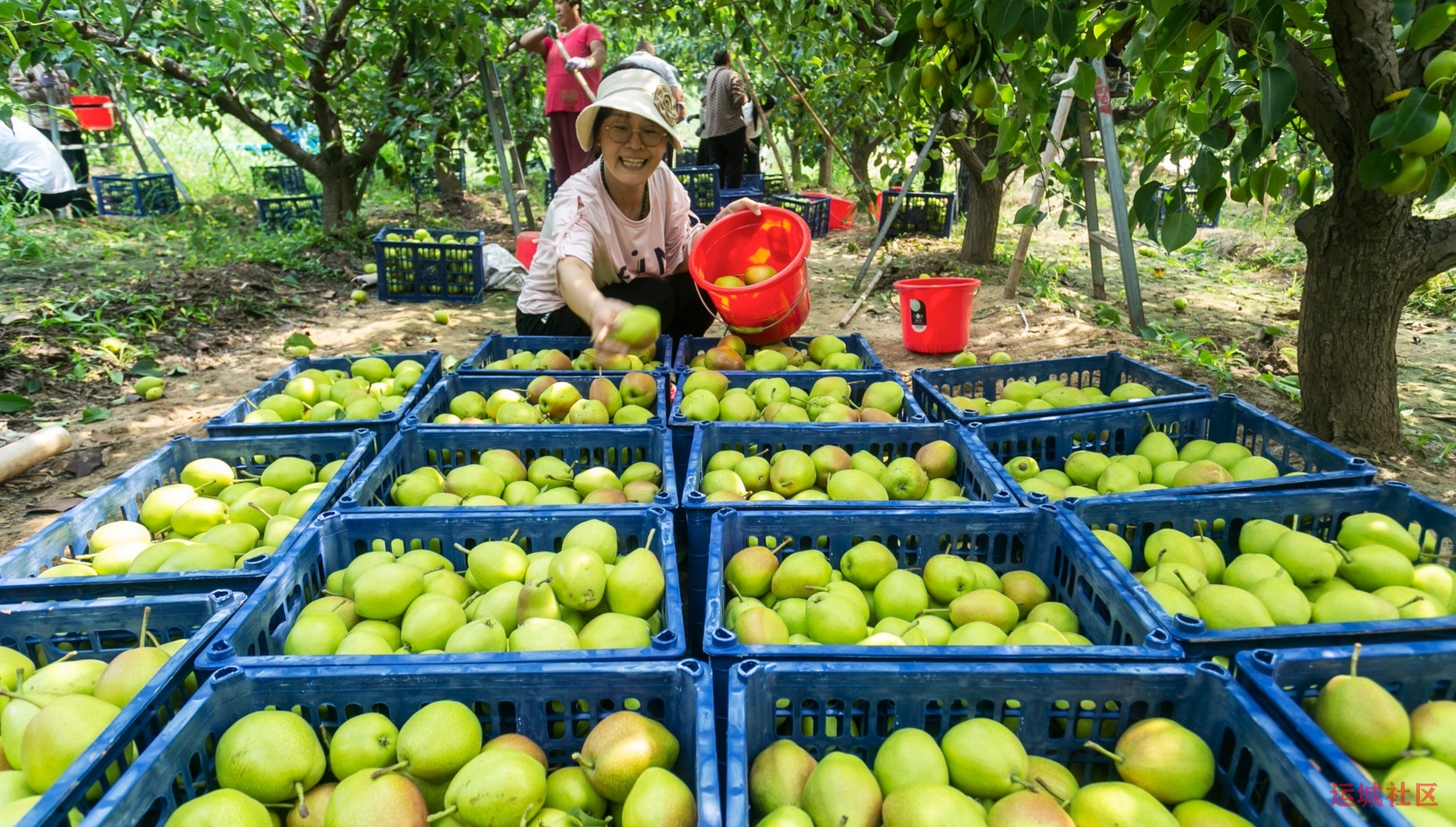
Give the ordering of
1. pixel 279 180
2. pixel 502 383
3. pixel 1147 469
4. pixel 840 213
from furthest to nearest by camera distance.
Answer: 1. pixel 279 180
2. pixel 840 213
3. pixel 502 383
4. pixel 1147 469

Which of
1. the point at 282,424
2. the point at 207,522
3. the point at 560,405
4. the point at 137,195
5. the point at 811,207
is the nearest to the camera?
the point at 207,522

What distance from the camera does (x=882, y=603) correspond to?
2.03 meters

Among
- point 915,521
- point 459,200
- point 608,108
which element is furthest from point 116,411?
point 459,200

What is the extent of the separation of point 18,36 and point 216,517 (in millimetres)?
3557

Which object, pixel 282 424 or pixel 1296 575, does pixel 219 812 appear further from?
pixel 1296 575

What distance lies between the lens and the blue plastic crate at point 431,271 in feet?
25.2

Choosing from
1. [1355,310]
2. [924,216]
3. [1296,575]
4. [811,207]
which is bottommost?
[1296,575]

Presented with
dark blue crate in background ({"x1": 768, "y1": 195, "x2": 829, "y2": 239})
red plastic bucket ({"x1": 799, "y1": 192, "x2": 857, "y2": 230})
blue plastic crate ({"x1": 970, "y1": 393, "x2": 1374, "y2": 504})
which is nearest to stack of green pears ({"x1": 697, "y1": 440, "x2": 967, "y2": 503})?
blue plastic crate ({"x1": 970, "y1": 393, "x2": 1374, "y2": 504})

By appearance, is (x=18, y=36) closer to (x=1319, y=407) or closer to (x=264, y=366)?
(x=264, y=366)

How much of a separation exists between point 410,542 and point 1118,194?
5.71m

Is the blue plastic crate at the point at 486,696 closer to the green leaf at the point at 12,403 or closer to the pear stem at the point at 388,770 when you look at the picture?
the pear stem at the point at 388,770

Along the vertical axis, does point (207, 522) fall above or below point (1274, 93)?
below

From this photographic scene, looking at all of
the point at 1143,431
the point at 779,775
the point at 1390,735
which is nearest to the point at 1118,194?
the point at 1143,431

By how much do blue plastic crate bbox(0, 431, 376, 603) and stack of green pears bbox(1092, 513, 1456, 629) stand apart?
2.14 m
